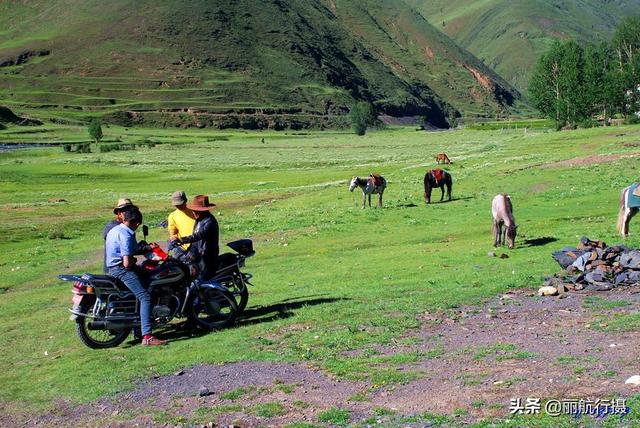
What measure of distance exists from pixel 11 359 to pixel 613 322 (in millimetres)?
12987

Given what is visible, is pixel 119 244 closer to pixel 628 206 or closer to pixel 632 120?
pixel 628 206

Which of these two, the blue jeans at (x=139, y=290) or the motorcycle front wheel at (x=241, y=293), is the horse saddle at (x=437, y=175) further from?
the blue jeans at (x=139, y=290)

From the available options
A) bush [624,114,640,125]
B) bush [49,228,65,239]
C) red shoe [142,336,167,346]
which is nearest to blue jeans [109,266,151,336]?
red shoe [142,336,167,346]

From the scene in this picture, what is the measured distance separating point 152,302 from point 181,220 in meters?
2.42

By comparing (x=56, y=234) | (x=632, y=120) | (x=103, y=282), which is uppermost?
(x=632, y=120)

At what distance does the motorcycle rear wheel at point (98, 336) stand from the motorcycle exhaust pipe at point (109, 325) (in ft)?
0.56

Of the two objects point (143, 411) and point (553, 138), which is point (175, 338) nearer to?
point (143, 411)

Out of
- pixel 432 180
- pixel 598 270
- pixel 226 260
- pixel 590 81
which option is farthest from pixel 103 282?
pixel 590 81

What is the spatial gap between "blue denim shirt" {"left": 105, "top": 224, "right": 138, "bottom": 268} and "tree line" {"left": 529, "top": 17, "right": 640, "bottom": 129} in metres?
104

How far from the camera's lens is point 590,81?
10838 centimetres

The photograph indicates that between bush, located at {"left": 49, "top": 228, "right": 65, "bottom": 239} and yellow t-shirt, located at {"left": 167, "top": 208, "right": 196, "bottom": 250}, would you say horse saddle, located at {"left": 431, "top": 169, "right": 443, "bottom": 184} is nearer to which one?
bush, located at {"left": 49, "top": 228, "right": 65, "bottom": 239}

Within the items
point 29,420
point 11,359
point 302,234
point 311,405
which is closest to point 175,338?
point 11,359

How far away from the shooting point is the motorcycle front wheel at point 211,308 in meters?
15.6

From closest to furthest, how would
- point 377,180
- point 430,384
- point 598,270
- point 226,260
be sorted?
point 430,384 → point 598,270 → point 226,260 → point 377,180
